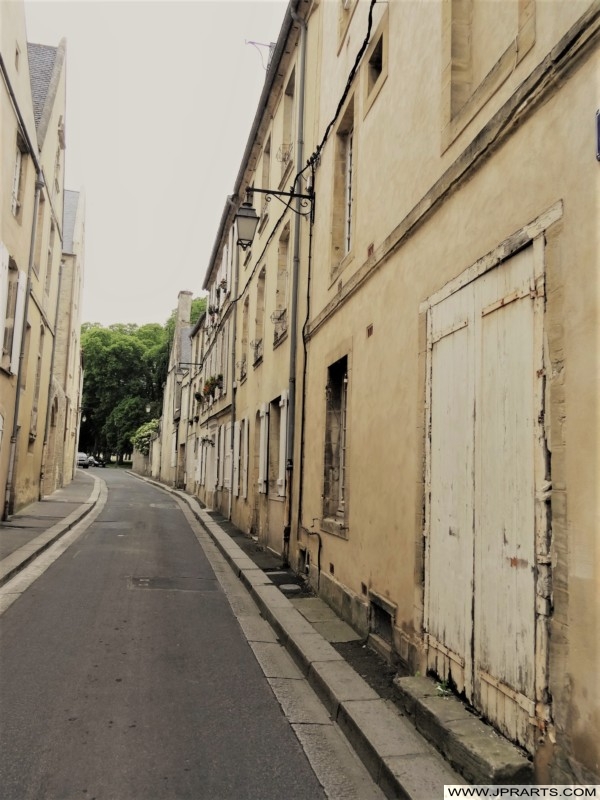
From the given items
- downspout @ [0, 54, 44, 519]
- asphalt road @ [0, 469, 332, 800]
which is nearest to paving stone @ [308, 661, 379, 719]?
asphalt road @ [0, 469, 332, 800]

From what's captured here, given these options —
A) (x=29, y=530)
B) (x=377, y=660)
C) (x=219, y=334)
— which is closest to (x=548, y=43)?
(x=377, y=660)

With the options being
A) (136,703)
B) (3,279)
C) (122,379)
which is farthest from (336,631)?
(122,379)

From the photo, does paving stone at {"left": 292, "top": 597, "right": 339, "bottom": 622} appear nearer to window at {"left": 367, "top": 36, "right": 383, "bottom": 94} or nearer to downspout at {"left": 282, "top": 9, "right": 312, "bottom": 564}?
downspout at {"left": 282, "top": 9, "right": 312, "bottom": 564}

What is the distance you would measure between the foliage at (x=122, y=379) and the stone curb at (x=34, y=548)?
1662 inches

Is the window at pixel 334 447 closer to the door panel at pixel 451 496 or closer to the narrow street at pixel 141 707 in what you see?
the narrow street at pixel 141 707

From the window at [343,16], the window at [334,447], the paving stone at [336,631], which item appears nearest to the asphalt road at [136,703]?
the paving stone at [336,631]

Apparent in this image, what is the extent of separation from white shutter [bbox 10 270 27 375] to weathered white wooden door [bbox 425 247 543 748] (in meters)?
10.0

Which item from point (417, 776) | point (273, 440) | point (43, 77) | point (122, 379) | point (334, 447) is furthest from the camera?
point (122, 379)

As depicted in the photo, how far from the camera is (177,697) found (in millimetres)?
4238

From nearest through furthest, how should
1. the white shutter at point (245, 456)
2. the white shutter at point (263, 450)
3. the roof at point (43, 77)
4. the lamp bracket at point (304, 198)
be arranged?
the lamp bracket at point (304, 198), the white shutter at point (263, 450), the white shutter at point (245, 456), the roof at point (43, 77)

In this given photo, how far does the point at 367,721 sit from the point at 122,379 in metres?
56.9

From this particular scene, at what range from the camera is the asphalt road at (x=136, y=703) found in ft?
10.3

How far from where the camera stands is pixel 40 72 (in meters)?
16.2

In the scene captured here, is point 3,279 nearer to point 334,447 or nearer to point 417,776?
point 334,447
